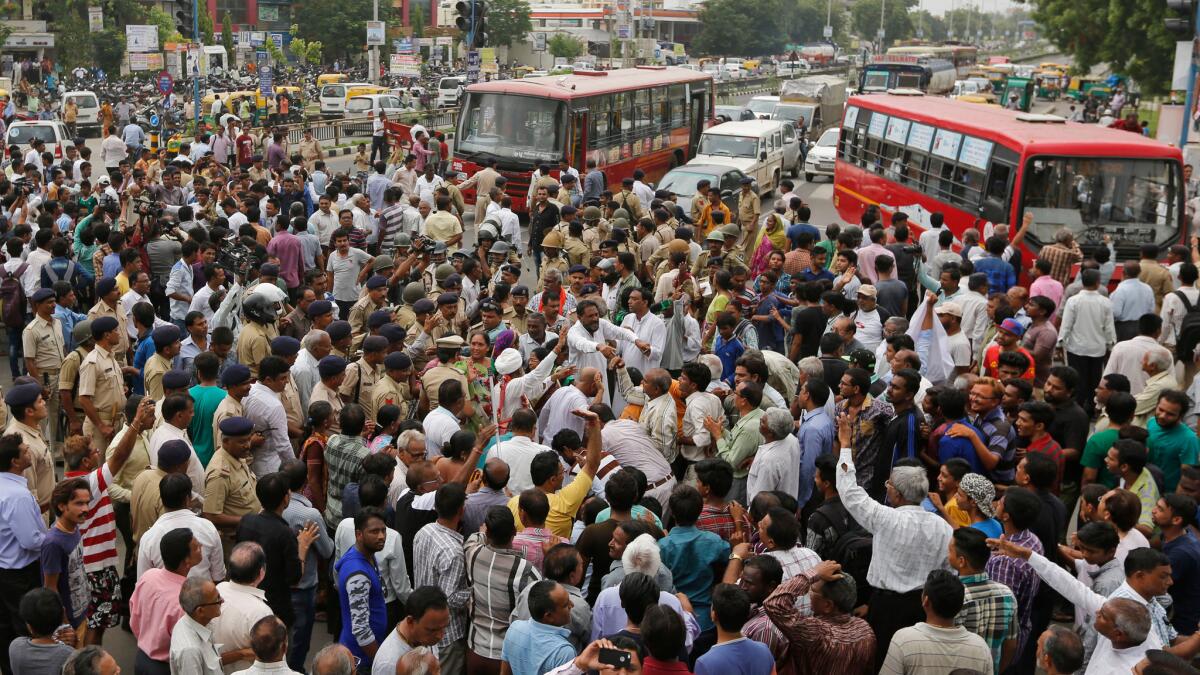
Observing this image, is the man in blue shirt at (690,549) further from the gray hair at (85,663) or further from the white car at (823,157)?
the white car at (823,157)

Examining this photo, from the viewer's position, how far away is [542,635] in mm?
4996

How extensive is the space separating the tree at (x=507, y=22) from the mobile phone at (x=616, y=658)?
76238 millimetres

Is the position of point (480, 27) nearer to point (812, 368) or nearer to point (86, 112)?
point (86, 112)

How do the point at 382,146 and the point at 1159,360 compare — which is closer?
the point at 1159,360

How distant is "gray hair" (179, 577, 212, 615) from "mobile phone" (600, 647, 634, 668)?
181 cm

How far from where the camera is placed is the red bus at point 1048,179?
1455 centimetres

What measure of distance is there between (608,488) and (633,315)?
12.8 ft

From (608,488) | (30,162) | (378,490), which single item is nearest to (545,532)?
(608,488)

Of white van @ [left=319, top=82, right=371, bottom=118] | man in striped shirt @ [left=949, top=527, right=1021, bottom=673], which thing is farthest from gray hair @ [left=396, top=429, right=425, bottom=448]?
white van @ [left=319, top=82, right=371, bottom=118]

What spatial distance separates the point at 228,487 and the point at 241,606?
1440 millimetres

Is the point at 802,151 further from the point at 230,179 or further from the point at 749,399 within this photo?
the point at 749,399

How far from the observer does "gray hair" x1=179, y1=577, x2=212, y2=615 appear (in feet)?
16.3

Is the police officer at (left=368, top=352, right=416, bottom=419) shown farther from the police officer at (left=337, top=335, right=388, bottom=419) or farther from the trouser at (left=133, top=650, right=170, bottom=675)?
the trouser at (left=133, top=650, right=170, bottom=675)

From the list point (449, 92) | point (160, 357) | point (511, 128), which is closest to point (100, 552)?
point (160, 357)
